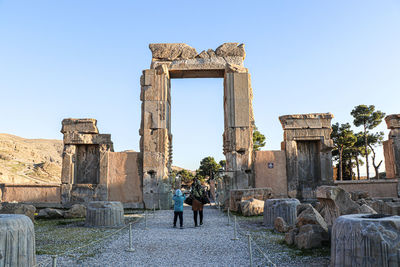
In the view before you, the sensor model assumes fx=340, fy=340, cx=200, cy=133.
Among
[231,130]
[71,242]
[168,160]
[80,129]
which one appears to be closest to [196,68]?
[231,130]

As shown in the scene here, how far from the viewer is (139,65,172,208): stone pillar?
48.5 feet

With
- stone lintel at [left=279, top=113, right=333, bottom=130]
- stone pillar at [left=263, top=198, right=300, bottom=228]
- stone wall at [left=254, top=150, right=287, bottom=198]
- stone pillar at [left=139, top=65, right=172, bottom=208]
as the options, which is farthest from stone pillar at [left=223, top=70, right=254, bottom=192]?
stone pillar at [left=263, top=198, right=300, bottom=228]

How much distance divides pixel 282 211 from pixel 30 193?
38.8ft

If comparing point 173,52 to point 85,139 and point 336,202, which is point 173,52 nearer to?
point 85,139

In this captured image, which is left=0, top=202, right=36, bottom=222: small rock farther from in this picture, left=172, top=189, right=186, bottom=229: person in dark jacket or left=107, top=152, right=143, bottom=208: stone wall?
left=107, top=152, right=143, bottom=208: stone wall

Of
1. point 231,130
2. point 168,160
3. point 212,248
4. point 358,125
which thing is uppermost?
point 358,125

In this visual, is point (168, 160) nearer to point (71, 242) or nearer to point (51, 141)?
point (71, 242)

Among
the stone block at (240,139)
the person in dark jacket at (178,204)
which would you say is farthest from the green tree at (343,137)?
the person in dark jacket at (178,204)

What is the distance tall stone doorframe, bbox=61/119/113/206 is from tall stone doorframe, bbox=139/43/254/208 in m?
1.92

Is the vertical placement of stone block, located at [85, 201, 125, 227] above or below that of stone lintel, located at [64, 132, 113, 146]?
below

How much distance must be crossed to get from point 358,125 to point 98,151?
2699 centimetres

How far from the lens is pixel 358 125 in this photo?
33625mm

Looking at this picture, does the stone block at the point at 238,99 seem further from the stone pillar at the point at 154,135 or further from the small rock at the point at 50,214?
the small rock at the point at 50,214

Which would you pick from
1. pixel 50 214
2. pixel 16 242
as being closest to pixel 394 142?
pixel 50 214
